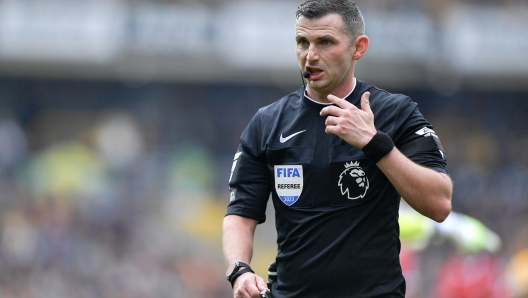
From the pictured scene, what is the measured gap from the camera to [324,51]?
13.1 ft

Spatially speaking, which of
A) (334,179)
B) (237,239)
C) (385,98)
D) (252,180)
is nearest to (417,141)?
(385,98)

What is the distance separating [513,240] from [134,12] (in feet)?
29.6

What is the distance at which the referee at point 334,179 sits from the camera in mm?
3762

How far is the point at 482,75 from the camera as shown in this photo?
926 inches

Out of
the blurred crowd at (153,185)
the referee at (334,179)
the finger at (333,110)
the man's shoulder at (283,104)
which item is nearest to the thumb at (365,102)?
the referee at (334,179)

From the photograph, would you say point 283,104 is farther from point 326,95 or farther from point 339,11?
point 339,11

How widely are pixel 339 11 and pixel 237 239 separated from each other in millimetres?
1119

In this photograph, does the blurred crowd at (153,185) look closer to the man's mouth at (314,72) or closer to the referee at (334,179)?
the referee at (334,179)

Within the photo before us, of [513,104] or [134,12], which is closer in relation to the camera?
[134,12]

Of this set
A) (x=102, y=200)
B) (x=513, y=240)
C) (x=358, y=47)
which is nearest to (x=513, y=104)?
(x=513, y=240)

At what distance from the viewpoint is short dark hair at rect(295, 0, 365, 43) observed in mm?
4023

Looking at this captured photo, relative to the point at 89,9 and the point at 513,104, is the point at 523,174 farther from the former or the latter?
the point at 89,9

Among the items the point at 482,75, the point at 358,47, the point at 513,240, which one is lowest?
the point at 513,240

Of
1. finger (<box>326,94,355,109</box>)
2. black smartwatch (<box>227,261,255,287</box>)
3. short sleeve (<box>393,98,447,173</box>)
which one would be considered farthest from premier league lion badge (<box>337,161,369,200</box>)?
black smartwatch (<box>227,261,255,287</box>)
